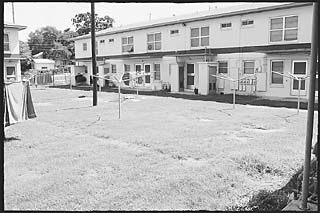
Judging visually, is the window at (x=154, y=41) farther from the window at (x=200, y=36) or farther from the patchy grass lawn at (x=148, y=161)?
the patchy grass lawn at (x=148, y=161)

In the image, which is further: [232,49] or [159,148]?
[232,49]

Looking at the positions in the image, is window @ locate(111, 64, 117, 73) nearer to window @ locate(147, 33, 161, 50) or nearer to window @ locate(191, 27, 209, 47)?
window @ locate(147, 33, 161, 50)

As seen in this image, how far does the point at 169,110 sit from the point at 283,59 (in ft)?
23.8

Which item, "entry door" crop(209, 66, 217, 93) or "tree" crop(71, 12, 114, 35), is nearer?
"entry door" crop(209, 66, 217, 93)

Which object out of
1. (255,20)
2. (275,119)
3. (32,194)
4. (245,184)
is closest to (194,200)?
(245,184)

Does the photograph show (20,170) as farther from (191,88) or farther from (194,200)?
(191,88)

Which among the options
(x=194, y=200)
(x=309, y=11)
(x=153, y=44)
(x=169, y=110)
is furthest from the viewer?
(x=153, y=44)

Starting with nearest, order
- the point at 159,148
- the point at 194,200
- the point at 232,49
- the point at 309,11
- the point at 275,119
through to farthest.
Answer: the point at 194,200 → the point at 159,148 → the point at 275,119 → the point at 309,11 → the point at 232,49

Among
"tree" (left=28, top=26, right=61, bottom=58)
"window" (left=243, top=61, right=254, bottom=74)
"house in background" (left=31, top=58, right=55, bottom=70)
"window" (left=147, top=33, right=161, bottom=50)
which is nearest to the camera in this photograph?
"window" (left=243, top=61, right=254, bottom=74)

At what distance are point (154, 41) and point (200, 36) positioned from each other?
421 cm

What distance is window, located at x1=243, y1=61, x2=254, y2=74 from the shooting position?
1727 centimetres

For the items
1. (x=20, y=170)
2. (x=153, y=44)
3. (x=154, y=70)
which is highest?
(x=153, y=44)

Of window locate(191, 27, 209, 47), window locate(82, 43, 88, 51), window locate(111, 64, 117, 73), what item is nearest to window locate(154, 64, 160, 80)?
window locate(191, 27, 209, 47)

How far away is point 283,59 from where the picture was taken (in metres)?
15.7
